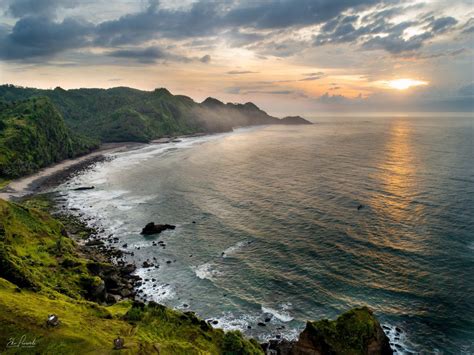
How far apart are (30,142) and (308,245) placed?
152 meters

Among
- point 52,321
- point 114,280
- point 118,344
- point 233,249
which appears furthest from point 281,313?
point 52,321

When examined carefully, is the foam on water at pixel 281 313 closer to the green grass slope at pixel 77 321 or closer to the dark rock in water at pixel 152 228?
the green grass slope at pixel 77 321

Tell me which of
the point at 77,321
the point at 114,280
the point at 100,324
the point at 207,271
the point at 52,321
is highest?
the point at 52,321

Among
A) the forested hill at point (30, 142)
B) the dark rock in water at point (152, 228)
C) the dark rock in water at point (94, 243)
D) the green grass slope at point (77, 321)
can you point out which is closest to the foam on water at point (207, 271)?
the green grass slope at point (77, 321)

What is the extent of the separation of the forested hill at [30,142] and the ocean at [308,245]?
27346mm

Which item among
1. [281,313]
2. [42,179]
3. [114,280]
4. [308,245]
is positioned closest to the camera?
[281,313]

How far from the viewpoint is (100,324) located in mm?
33500

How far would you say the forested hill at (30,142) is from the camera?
142 m

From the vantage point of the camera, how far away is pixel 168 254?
73.1 metres

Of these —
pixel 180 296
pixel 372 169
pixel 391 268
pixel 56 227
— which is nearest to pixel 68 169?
pixel 56 227

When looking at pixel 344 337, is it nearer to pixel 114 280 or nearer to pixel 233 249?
pixel 233 249

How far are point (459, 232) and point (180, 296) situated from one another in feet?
202

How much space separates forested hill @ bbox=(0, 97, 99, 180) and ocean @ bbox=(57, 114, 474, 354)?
89.7 feet

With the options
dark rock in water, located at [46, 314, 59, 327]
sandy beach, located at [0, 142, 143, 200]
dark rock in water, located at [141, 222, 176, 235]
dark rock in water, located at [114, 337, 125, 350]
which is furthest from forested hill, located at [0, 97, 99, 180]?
dark rock in water, located at [114, 337, 125, 350]
